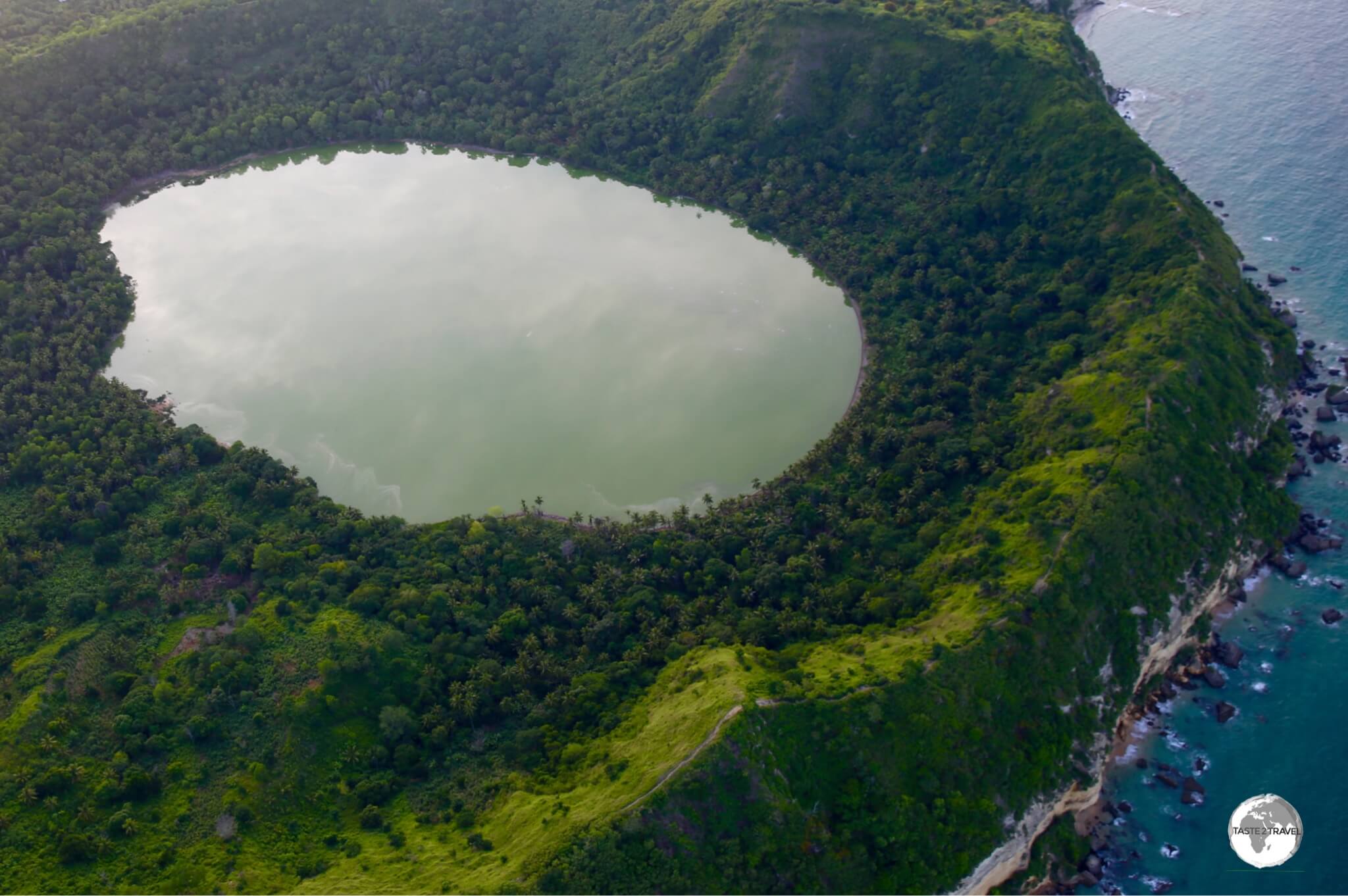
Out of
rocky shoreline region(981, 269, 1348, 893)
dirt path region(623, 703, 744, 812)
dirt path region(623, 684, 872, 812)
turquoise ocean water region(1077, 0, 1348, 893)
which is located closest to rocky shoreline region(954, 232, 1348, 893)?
rocky shoreline region(981, 269, 1348, 893)

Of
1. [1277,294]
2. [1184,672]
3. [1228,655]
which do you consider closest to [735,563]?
[1184,672]

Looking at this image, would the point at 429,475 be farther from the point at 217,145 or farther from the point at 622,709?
the point at 217,145

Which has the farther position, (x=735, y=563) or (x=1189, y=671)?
(x=735, y=563)

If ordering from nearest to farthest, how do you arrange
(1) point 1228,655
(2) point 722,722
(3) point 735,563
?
1. (2) point 722,722
2. (1) point 1228,655
3. (3) point 735,563

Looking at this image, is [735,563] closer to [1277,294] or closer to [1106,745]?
[1106,745]

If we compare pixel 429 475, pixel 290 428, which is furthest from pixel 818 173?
pixel 290 428

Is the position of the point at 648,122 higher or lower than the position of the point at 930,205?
higher

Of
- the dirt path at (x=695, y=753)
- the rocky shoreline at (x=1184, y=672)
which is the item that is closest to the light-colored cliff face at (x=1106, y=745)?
the rocky shoreline at (x=1184, y=672)
